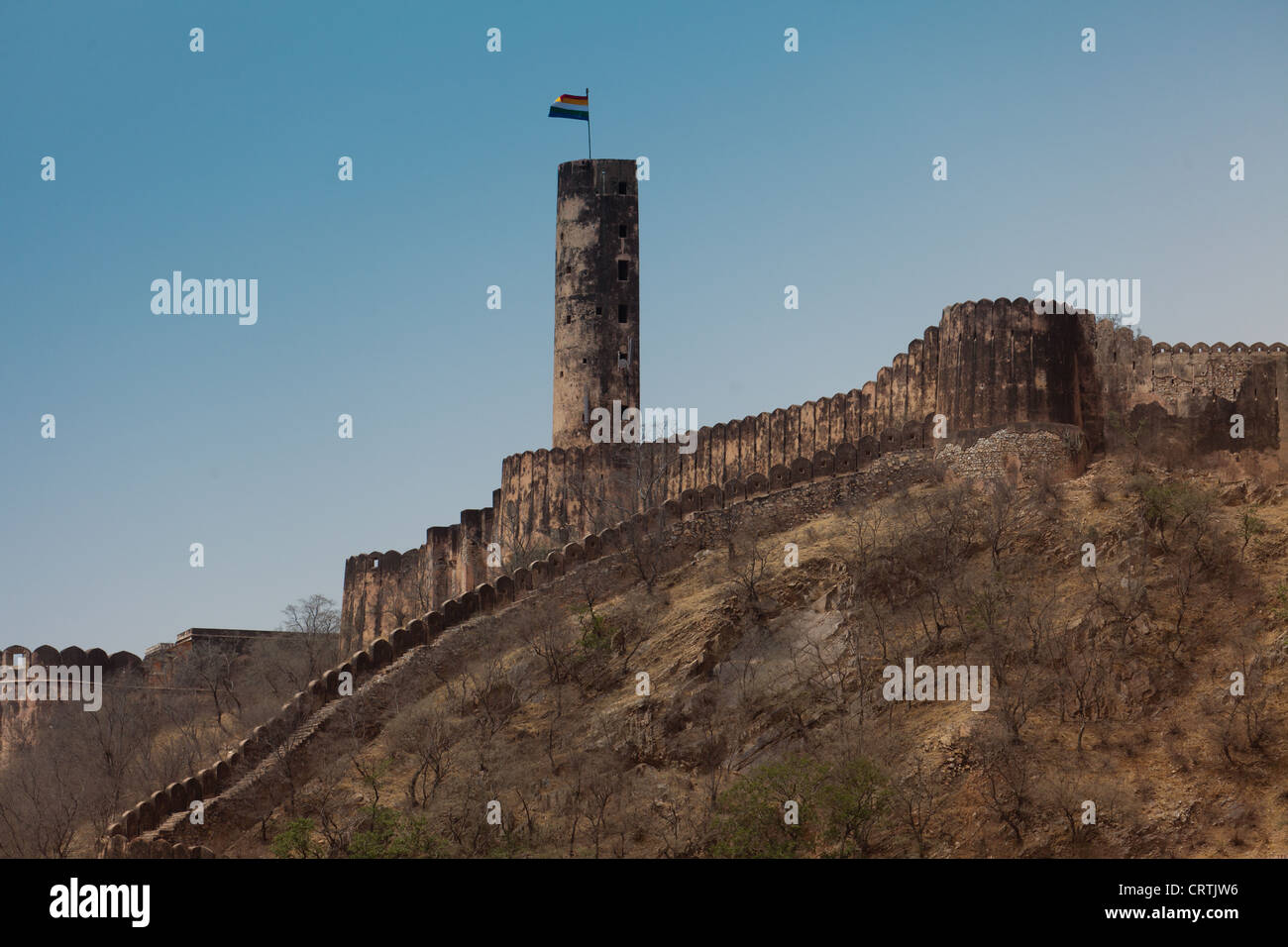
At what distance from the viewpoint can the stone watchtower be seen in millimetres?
51875

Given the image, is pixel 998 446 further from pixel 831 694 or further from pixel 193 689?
pixel 193 689

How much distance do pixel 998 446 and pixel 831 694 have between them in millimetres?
6951

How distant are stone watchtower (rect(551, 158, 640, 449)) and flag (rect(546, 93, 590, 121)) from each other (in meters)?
2.46

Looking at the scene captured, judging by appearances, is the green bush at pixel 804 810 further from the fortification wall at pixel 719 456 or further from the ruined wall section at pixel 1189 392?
the ruined wall section at pixel 1189 392

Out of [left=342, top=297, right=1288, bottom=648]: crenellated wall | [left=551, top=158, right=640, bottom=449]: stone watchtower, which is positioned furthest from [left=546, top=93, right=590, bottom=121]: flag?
[left=342, top=297, right=1288, bottom=648]: crenellated wall

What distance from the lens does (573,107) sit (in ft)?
181

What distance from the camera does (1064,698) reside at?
34594mm

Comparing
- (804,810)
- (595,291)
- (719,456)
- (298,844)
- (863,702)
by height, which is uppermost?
(595,291)

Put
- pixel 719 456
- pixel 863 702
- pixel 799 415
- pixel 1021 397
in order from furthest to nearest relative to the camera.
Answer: pixel 719 456, pixel 799 415, pixel 1021 397, pixel 863 702

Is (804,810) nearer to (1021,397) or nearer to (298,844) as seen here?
(298,844)

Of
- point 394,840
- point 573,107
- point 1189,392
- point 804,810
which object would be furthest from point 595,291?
point 804,810

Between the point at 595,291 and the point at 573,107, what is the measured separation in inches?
230

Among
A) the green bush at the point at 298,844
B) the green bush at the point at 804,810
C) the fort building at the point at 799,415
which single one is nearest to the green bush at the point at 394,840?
the green bush at the point at 298,844
